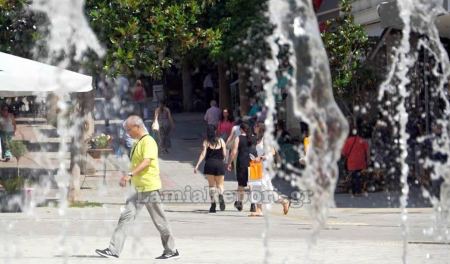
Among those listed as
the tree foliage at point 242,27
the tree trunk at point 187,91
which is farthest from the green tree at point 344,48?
the tree trunk at point 187,91

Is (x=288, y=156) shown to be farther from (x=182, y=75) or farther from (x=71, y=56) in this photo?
(x=182, y=75)

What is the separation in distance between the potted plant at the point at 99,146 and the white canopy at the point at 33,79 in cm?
532

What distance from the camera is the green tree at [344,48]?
69.0ft

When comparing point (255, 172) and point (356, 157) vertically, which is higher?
point (356, 157)

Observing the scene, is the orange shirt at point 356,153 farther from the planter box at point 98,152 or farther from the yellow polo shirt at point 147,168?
the yellow polo shirt at point 147,168

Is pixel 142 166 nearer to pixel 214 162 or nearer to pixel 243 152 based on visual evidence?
pixel 214 162

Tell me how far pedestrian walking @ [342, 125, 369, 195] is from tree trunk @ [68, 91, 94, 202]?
5021 millimetres

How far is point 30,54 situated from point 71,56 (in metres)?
1.54

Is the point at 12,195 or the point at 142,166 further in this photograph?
the point at 12,195

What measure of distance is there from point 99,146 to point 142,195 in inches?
425

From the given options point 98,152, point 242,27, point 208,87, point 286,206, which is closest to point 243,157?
point 286,206

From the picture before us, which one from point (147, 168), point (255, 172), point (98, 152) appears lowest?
point (255, 172)

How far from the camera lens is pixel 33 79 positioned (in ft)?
53.7

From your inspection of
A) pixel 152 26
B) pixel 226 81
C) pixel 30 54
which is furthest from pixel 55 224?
pixel 226 81
